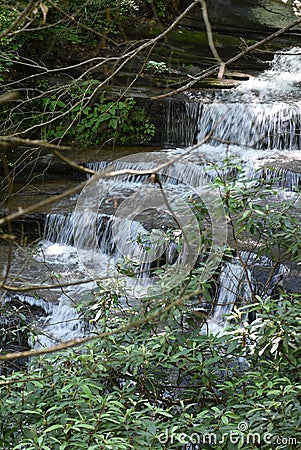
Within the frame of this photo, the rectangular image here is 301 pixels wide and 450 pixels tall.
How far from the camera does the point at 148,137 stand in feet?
34.2

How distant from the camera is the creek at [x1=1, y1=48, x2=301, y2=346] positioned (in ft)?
19.9

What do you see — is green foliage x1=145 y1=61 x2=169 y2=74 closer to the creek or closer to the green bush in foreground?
the creek

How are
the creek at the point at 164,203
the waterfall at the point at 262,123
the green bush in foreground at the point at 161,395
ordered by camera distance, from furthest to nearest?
the waterfall at the point at 262,123 → the creek at the point at 164,203 → the green bush in foreground at the point at 161,395

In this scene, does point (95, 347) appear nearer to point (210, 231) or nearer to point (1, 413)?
point (1, 413)

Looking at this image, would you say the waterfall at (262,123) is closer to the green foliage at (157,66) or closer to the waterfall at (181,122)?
the waterfall at (181,122)

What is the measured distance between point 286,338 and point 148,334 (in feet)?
2.56

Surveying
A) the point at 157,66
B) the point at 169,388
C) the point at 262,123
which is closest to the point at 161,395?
the point at 169,388

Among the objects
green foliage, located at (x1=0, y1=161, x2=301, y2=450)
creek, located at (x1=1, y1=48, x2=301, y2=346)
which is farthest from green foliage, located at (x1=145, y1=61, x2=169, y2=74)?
green foliage, located at (x1=0, y1=161, x2=301, y2=450)

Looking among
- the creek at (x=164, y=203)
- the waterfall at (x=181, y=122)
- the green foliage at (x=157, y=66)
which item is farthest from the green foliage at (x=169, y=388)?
the waterfall at (x=181, y=122)

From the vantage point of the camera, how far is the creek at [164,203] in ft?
19.9

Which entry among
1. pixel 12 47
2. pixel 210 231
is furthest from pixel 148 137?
pixel 210 231

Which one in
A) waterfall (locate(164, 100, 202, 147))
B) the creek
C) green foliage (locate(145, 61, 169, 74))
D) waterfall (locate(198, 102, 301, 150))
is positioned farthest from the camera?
waterfall (locate(164, 100, 202, 147))

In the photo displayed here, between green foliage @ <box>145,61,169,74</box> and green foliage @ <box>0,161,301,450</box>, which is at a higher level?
green foliage @ <box>145,61,169,74</box>

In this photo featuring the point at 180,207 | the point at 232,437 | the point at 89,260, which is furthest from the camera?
the point at 89,260
